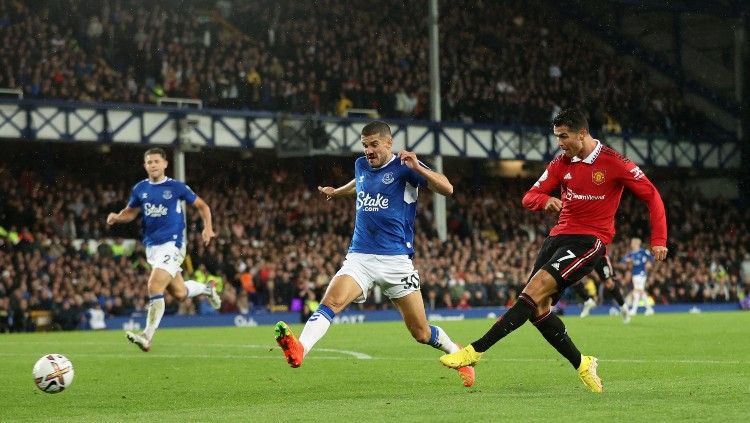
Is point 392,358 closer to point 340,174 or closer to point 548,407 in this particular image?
point 548,407

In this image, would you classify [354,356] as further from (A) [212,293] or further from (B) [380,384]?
(B) [380,384]

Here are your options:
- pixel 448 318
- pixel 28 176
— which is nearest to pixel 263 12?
pixel 28 176

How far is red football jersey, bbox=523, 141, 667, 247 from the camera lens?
34.3 ft

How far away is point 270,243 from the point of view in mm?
36281

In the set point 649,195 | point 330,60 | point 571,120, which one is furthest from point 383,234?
point 330,60

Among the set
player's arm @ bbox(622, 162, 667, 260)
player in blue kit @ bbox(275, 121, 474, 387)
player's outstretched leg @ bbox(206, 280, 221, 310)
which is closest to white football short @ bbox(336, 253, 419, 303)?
player in blue kit @ bbox(275, 121, 474, 387)

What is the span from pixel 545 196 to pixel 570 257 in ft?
1.80

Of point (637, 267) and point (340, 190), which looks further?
point (637, 267)

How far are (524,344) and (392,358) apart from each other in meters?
3.49

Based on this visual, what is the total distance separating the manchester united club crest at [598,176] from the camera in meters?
10.5

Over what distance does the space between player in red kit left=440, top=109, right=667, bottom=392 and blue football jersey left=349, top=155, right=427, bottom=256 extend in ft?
3.54

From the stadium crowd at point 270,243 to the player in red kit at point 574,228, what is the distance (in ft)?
66.2

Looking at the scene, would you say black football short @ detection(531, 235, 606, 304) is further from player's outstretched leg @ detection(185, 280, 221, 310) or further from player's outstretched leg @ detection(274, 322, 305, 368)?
player's outstretched leg @ detection(185, 280, 221, 310)

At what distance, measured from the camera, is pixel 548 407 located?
9172mm
